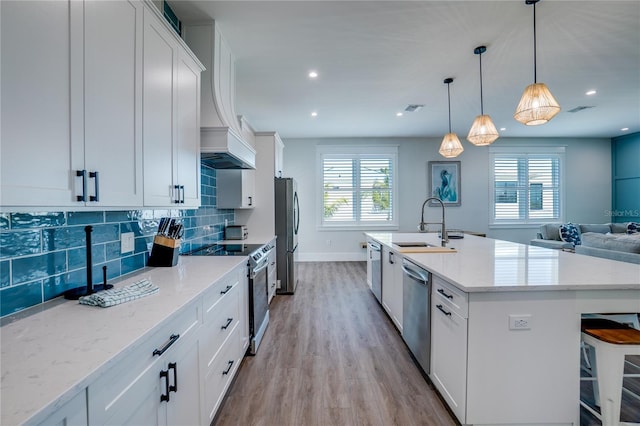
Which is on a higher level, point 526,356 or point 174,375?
point 174,375

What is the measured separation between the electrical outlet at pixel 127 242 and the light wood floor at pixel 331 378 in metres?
1.18

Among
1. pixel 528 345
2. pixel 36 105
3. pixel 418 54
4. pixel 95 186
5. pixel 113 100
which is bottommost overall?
pixel 528 345

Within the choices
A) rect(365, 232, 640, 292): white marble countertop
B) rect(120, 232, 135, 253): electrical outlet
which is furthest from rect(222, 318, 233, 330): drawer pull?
rect(365, 232, 640, 292): white marble countertop

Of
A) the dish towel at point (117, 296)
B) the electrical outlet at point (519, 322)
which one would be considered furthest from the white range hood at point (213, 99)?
the electrical outlet at point (519, 322)

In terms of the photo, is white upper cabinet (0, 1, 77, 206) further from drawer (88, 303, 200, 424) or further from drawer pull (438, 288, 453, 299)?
drawer pull (438, 288, 453, 299)

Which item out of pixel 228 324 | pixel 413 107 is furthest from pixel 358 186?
pixel 228 324

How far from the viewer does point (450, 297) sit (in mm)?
1679

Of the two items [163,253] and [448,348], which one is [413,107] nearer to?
[448,348]

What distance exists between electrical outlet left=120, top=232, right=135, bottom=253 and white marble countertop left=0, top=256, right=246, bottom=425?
1.66 ft

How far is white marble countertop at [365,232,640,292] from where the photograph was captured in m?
1.49

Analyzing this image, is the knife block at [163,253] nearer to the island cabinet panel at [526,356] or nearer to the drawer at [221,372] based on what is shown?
the drawer at [221,372]

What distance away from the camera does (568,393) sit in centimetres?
151

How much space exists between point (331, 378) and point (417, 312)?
83 cm

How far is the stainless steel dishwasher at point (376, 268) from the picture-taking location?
11.5ft
